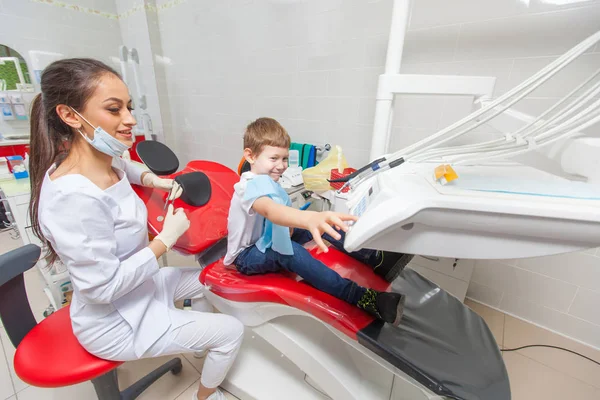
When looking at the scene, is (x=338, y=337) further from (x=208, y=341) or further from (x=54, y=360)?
(x=54, y=360)

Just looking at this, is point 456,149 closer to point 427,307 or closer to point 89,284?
point 427,307

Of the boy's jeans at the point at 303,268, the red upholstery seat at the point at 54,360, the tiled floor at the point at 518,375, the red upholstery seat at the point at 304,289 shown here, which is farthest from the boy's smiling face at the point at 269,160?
the tiled floor at the point at 518,375

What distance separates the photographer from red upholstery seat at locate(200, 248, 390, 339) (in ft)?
2.80

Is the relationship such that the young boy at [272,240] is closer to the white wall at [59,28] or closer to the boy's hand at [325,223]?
the boy's hand at [325,223]

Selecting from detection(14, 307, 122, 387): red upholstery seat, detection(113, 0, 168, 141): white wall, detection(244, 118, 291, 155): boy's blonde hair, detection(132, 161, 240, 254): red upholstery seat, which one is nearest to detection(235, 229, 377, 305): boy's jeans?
detection(132, 161, 240, 254): red upholstery seat

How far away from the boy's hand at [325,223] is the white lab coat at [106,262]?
569 millimetres

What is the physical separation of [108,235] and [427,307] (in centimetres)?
113

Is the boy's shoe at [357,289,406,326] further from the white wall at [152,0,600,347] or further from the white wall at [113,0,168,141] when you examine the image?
the white wall at [113,0,168,141]

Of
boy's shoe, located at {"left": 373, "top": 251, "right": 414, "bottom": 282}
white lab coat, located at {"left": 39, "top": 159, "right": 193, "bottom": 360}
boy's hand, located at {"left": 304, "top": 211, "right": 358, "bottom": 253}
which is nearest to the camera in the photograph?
boy's hand, located at {"left": 304, "top": 211, "right": 358, "bottom": 253}

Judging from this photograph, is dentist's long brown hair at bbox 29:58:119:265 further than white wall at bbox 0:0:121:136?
No

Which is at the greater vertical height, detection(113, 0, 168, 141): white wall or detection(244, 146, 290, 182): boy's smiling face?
detection(113, 0, 168, 141): white wall

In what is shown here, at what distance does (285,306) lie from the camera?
94 centimetres

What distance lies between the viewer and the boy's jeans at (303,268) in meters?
0.95

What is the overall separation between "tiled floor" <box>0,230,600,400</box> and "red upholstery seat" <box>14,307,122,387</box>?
20.6 inches
